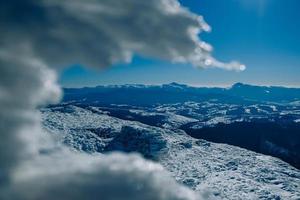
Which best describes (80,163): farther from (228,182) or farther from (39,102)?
(228,182)

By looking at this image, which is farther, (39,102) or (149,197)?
(149,197)

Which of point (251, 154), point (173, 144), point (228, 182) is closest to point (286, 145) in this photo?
point (251, 154)

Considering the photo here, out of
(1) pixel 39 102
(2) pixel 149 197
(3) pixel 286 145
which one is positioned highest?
(1) pixel 39 102

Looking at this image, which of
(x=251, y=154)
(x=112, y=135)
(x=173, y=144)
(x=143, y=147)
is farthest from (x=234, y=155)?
(x=112, y=135)

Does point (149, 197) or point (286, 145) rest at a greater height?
point (149, 197)

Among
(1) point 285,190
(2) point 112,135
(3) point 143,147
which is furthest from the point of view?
(2) point 112,135

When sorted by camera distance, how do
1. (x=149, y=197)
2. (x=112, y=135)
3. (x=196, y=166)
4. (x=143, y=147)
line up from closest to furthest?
(x=149, y=197), (x=196, y=166), (x=143, y=147), (x=112, y=135)
